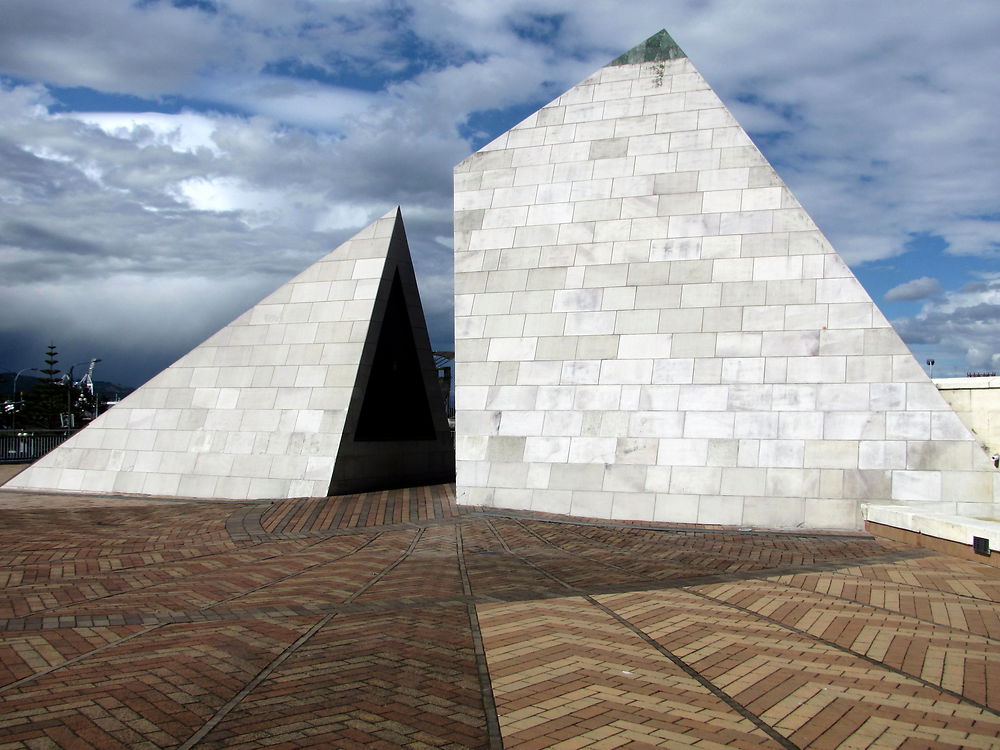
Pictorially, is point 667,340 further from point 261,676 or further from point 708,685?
point 261,676

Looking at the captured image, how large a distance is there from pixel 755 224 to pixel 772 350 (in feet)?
7.57

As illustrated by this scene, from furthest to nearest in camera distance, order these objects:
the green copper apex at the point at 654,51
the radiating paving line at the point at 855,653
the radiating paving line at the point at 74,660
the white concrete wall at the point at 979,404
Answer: the white concrete wall at the point at 979,404
the green copper apex at the point at 654,51
the radiating paving line at the point at 74,660
the radiating paving line at the point at 855,653

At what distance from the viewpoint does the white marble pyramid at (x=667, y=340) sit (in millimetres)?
12906

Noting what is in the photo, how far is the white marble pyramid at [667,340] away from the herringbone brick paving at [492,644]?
6.12 ft

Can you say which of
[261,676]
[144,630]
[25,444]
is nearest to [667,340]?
[144,630]

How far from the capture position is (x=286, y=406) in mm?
16516

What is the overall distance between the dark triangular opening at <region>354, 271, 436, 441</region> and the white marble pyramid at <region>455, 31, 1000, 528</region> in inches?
98.3

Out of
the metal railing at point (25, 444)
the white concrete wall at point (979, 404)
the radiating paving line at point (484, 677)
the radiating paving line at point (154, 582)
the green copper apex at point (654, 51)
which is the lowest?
the radiating paving line at point (484, 677)

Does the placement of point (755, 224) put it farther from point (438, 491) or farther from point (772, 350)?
point (438, 491)

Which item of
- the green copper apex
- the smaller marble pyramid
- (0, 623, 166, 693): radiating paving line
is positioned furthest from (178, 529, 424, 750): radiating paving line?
the green copper apex

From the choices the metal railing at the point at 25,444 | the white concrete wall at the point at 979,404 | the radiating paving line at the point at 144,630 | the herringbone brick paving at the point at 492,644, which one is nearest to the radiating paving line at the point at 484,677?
the herringbone brick paving at the point at 492,644

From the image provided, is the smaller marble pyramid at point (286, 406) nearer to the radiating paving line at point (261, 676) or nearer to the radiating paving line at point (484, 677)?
the radiating paving line at point (261, 676)

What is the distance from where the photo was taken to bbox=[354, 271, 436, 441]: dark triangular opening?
56.1 ft

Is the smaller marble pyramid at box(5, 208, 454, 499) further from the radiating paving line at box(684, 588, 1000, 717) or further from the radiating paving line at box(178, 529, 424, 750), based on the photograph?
the radiating paving line at box(684, 588, 1000, 717)
